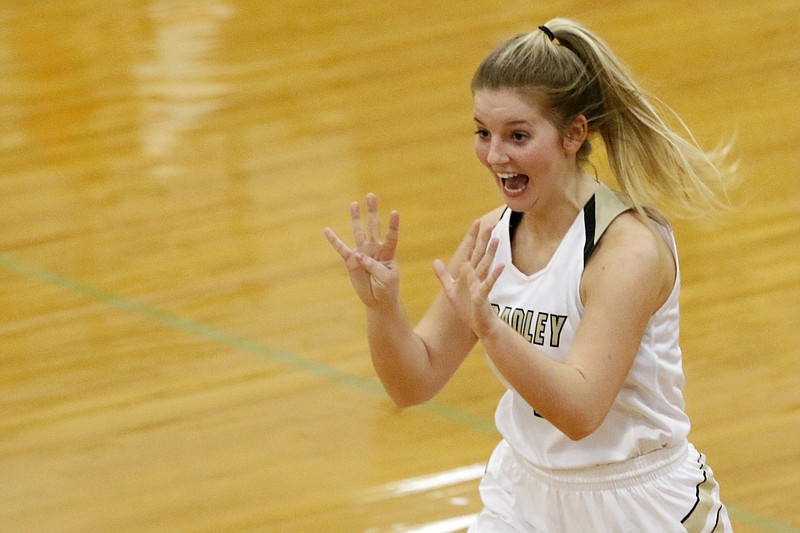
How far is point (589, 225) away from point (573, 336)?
208mm

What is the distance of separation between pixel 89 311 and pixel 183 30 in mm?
2536

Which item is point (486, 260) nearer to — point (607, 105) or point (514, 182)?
point (514, 182)

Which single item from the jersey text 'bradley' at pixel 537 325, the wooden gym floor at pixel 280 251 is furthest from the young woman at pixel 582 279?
the wooden gym floor at pixel 280 251

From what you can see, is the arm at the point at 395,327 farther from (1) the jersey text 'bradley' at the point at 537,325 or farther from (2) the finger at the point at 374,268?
(1) the jersey text 'bradley' at the point at 537,325

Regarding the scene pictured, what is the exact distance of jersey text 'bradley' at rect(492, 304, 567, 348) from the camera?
2555 mm

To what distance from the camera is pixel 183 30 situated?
23.4ft

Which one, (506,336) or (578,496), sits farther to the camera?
(578,496)

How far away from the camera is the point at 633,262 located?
97.0 inches

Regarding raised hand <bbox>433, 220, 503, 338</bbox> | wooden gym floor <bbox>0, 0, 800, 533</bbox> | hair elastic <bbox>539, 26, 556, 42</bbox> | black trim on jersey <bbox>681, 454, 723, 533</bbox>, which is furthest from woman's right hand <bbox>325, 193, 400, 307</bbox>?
wooden gym floor <bbox>0, 0, 800, 533</bbox>

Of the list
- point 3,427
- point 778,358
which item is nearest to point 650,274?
point 778,358

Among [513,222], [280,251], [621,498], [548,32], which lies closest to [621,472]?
[621,498]

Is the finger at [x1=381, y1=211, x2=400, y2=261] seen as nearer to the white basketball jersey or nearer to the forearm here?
the forearm

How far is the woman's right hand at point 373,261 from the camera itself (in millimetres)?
2600

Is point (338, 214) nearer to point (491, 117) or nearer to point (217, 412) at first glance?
point (217, 412)
